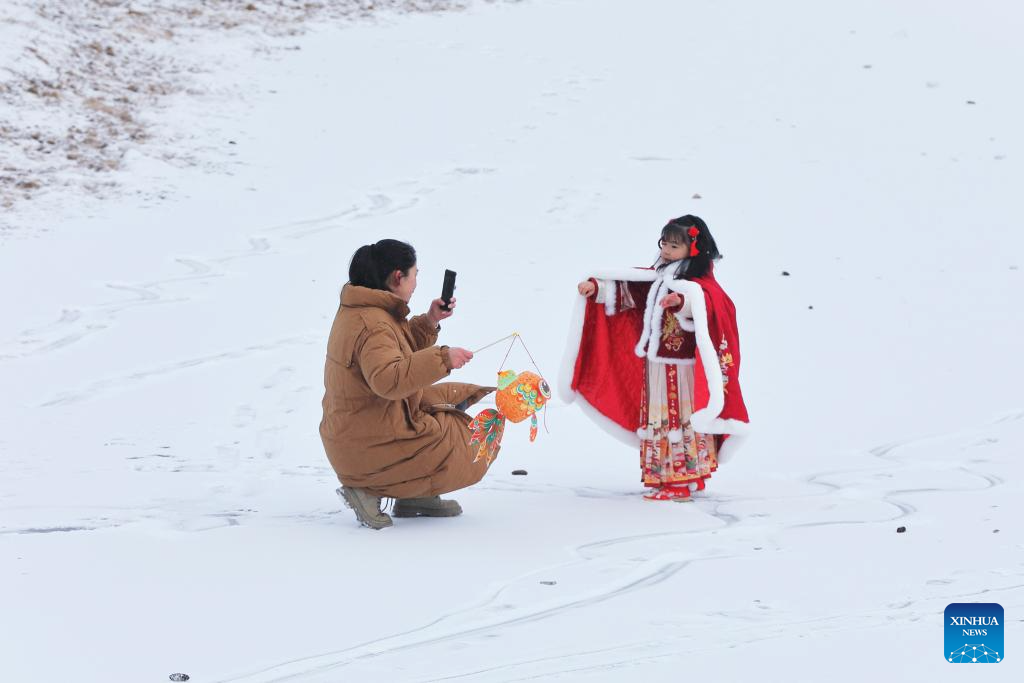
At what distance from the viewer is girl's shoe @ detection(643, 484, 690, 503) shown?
17.1ft

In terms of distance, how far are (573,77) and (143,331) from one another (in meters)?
6.21

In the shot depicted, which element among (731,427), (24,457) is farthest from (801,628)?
(24,457)

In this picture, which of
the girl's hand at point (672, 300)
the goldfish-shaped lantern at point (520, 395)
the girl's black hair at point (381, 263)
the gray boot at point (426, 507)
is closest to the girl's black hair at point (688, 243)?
the girl's hand at point (672, 300)

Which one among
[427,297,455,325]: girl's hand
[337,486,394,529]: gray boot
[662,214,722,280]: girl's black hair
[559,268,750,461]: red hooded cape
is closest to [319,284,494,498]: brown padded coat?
[337,486,394,529]: gray boot

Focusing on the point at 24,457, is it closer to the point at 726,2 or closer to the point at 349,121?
the point at 349,121

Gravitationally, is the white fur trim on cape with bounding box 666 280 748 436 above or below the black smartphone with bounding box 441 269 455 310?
below

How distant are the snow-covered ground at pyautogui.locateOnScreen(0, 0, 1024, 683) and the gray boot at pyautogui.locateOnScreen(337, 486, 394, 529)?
0.09 m

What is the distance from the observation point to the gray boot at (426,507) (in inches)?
193

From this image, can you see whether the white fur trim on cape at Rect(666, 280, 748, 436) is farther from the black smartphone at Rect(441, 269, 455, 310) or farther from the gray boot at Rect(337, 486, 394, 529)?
the gray boot at Rect(337, 486, 394, 529)

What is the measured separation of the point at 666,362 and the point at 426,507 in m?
1.15

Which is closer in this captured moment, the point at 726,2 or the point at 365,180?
the point at 365,180

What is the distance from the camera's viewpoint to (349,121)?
11531mm

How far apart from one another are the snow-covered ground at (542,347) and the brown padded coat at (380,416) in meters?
0.21

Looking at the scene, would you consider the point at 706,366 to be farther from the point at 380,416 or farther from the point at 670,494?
the point at 380,416
